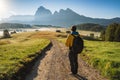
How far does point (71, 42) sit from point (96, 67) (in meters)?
4.99

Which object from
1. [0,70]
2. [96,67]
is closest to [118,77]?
[96,67]

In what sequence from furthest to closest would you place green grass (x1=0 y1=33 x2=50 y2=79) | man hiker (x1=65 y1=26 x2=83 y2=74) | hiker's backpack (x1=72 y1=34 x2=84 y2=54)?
man hiker (x1=65 y1=26 x2=83 y2=74) → hiker's backpack (x1=72 y1=34 x2=84 y2=54) → green grass (x1=0 y1=33 x2=50 y2=79)

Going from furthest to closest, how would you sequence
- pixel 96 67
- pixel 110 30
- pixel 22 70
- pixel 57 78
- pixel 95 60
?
pixel 110 30, pixel 95 60, pixel 96 67, pixel 22 70, pixel 57 78

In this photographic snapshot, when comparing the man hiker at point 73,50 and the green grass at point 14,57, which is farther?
the man hiker at point 73,50

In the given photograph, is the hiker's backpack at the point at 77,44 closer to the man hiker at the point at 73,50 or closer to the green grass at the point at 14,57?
the man hiker at the point at 73,50

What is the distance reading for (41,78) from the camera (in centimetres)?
1722

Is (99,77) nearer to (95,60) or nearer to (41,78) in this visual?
(41,78)

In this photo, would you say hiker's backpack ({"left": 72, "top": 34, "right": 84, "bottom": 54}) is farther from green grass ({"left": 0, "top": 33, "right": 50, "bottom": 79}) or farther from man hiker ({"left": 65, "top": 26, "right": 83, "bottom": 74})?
green grass ({"left": 0, "top": 33, "right": 50, "bottom": 79})

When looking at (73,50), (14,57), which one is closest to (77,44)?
(73,50)

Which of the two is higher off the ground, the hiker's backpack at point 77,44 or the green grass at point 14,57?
the hiker's backpack at point 77,44

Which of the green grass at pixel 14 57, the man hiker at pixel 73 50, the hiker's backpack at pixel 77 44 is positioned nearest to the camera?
the green grass at pixel 14 57

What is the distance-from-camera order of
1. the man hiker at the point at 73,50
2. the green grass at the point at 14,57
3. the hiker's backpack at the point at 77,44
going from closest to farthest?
the green grass at the point at 14,57 → the hiker's backpack at the point at 77,44 → the man hiker at the point at 73,50

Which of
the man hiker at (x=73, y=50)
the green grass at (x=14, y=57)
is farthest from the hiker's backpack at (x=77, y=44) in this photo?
the green grass at (x=14, y=57)

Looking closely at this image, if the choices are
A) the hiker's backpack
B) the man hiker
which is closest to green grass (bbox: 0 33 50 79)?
the man hiker
